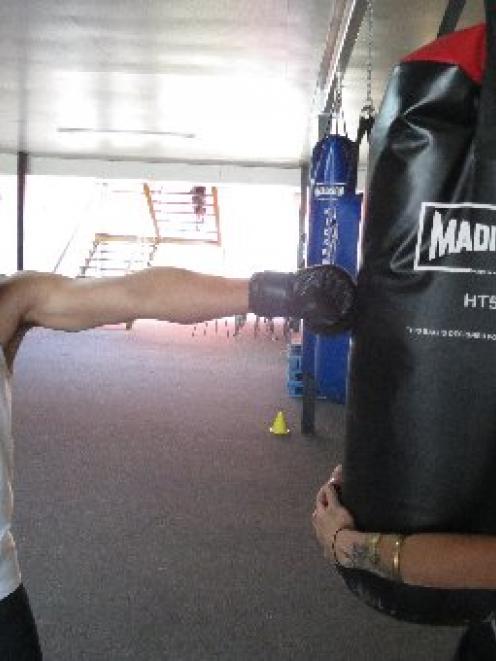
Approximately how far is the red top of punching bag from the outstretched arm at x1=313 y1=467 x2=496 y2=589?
0.56 metres

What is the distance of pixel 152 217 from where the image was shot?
43.0ft

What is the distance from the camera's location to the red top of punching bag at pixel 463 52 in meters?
0.81

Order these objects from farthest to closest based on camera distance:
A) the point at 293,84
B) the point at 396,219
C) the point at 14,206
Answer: the point at 14,206
the point at 293,84
the point at 396,219

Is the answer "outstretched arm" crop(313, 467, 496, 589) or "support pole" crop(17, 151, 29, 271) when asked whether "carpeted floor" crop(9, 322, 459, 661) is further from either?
"support pole" crop(17, 151, 29, 271)

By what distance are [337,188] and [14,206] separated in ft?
33.8

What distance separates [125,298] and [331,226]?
10.4 feet

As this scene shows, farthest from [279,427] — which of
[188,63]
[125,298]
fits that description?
[125,298]

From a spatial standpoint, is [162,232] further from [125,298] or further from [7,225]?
[125,298]

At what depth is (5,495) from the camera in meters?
1.24

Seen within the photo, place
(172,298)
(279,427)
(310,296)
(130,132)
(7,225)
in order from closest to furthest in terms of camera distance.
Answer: (310,296), (172,298), (279,427), (130,132), (7,225)

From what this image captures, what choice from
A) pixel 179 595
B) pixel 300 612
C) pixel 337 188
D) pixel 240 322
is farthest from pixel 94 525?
pixel 240 322

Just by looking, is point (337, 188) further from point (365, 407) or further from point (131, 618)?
point (365, 407)

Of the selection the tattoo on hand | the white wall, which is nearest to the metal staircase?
the white wall

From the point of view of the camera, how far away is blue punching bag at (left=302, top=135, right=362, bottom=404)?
4094 millimetres
